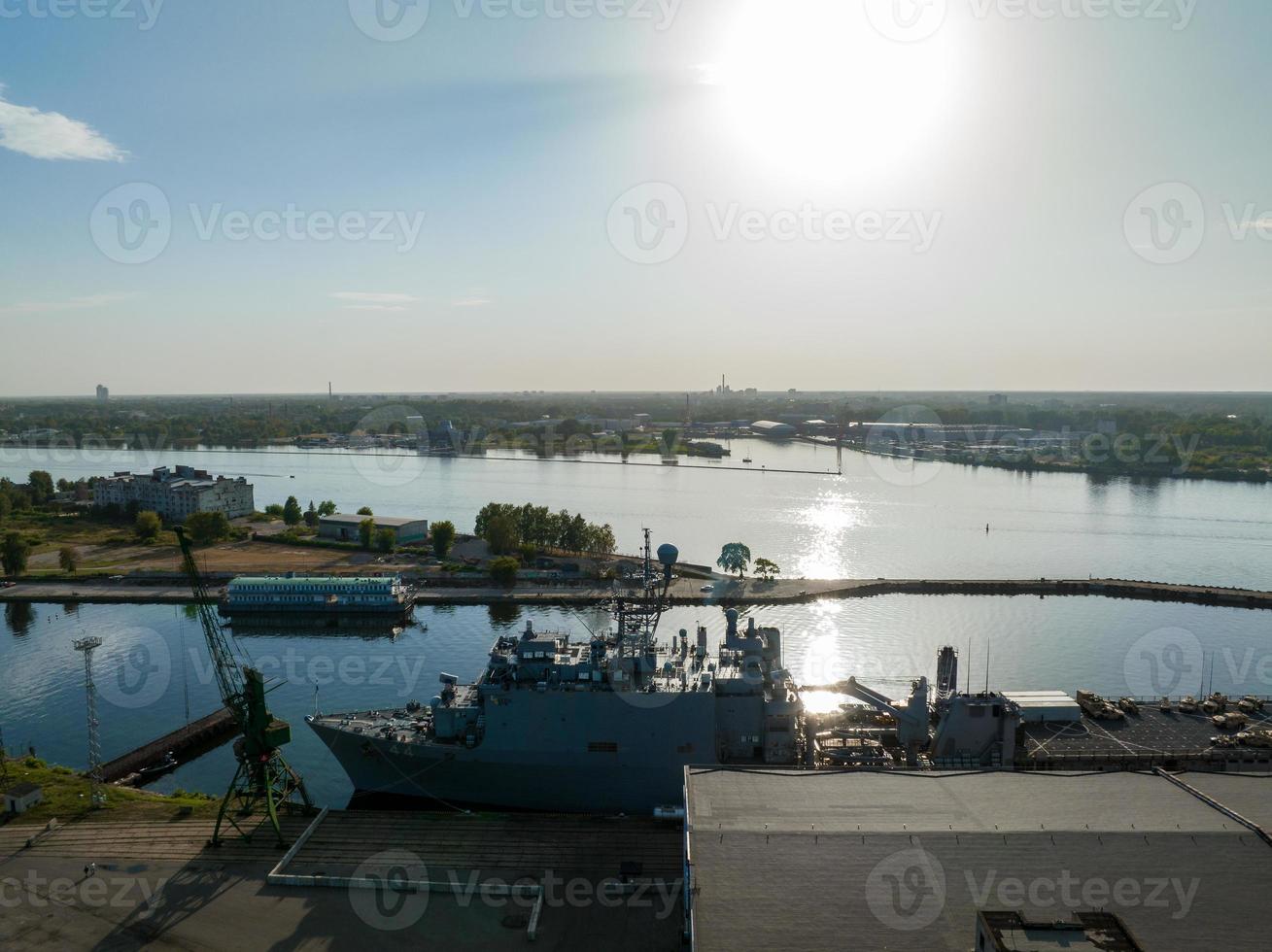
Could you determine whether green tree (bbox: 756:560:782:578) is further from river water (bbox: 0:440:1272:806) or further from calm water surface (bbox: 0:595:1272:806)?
calm water surface (bbox: 0:595:1272:806)

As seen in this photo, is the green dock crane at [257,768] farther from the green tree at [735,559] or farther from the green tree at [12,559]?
the green tree at [12,559]

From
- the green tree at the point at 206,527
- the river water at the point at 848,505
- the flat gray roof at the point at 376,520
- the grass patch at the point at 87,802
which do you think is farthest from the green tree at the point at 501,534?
the grass patch at the point at 87,802

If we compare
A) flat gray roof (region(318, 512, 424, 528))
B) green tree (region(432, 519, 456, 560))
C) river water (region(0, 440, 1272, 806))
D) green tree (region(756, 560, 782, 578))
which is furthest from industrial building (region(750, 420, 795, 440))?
green tree (region(432, 519, 456, 560))

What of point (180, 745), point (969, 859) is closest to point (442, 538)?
point (180, 745)

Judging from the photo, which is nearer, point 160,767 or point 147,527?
point 160,767

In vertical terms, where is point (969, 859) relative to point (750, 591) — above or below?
above

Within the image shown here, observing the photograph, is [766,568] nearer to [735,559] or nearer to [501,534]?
[735,559]
